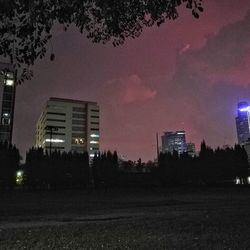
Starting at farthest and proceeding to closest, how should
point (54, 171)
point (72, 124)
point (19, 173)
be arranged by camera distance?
point (72, 124) < point (19, 173) < point (54, 171)

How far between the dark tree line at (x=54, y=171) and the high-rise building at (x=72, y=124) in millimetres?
111329

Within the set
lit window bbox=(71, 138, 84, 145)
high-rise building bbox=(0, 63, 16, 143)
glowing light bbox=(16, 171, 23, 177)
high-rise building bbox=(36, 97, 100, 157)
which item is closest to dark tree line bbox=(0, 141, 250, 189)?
glowing light bbox=(16, 171, 23, 177)

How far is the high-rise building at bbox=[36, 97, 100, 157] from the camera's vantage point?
186 metres

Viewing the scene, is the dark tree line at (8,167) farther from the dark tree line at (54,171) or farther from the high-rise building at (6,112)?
the high-rise building at (6,112)

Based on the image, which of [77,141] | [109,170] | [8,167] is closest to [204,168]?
[109,170]

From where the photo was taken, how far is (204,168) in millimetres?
79250

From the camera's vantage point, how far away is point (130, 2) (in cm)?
655

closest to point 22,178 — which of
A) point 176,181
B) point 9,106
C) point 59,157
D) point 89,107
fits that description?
point 59,157

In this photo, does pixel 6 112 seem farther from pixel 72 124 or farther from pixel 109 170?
pixel 72 124

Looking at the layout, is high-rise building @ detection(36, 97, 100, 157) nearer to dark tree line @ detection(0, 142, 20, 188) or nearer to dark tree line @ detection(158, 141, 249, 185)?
dark tree line @ detection(158, 141, 249, 185)

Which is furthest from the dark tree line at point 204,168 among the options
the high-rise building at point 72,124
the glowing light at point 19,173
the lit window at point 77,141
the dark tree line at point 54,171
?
the lit window at point 77,141

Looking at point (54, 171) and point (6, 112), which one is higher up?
point (6, 112)

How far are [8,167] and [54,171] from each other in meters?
8.37

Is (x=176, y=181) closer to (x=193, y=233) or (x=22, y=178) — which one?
(x=22, y=178)
